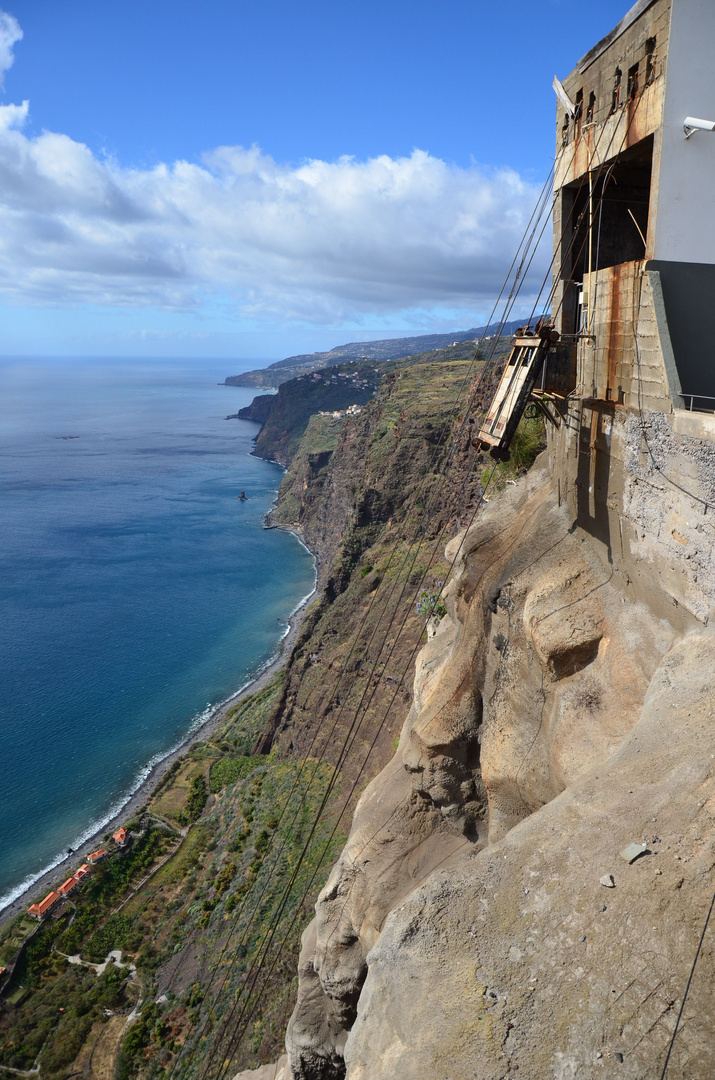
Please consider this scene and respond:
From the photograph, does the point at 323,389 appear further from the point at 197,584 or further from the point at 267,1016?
the point at 267,1016

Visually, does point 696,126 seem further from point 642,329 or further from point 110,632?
point 110,632

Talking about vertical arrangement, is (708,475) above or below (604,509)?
above

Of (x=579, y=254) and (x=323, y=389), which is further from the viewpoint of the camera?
(x=323, y=389)

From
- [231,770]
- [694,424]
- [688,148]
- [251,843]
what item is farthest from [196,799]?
[688,148]

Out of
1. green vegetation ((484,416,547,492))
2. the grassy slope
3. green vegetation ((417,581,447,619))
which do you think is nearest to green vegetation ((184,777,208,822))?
the grassy slope

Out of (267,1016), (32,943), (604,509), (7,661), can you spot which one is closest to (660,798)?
(604,509)

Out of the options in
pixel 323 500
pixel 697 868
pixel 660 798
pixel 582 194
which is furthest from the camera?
pixel 323 500

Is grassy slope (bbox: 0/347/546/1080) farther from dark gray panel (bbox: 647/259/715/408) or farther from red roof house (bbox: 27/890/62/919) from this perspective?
dark gray panel (bbox: 647/259/715/408)

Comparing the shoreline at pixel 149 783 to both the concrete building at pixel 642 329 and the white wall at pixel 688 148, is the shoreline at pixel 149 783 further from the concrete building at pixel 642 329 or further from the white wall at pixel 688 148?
the white wall at pixel 688 148

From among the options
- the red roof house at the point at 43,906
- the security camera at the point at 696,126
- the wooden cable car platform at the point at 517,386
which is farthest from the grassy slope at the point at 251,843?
the security camera at the point at 696,126
